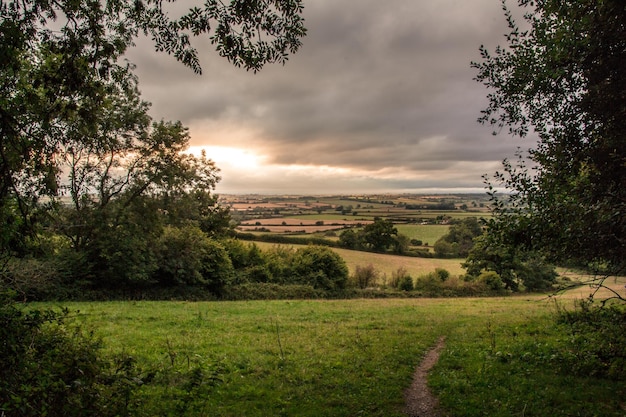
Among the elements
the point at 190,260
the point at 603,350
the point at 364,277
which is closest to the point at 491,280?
the point at 364,277

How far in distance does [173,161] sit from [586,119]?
31.4 m

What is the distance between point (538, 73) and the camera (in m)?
9.39

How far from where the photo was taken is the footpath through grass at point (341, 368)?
26.1 feet

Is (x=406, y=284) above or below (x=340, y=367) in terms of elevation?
below

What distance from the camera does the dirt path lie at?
804 cm

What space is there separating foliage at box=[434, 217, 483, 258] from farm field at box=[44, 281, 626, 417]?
49892 mm

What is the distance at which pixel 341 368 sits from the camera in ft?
36.1

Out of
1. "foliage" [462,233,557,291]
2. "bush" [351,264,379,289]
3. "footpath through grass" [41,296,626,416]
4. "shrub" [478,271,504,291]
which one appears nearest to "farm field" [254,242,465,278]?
"bush" [351,264,379,289]

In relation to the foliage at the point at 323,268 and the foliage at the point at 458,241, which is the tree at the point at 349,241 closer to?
the foliage at the point at 458,241

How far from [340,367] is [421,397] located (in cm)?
296

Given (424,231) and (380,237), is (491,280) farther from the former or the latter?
(424,231)

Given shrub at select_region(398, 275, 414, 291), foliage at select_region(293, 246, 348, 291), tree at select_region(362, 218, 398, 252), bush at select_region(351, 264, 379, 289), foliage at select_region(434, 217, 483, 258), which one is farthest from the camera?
foliage at select_region(434, 217, 483, 258)

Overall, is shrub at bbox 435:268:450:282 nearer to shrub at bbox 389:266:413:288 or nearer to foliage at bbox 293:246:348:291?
shrub at bbox 389:266:413:288

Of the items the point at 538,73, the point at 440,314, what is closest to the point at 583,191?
Answer: the point at 538,73
